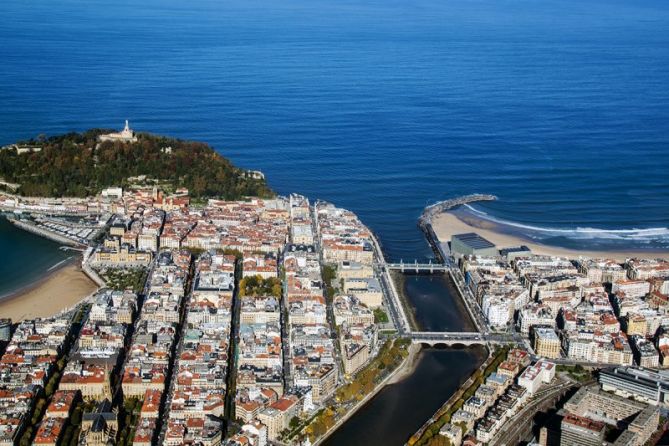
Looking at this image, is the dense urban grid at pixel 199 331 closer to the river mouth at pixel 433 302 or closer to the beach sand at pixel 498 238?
the river mouth at pixel 433 302

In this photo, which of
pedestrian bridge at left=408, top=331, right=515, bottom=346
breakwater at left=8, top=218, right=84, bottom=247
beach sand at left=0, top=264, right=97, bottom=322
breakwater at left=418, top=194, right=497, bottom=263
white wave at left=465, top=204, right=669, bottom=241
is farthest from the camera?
white wave at left=465, top=204, right=669, bottom=241

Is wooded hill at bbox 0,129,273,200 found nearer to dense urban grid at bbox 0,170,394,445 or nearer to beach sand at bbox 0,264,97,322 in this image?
dense urban grid at bbox 0,170,394,445

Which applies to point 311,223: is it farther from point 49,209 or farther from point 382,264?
point 49,209

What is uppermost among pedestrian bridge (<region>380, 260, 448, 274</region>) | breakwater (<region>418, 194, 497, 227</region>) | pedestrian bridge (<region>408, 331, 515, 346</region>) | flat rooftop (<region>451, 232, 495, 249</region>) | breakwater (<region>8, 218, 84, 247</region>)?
breakwater (<region>418, 194, 497, 227</region>)

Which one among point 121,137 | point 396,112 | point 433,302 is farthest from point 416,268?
point 396,112

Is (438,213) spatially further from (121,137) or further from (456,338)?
(121,137)

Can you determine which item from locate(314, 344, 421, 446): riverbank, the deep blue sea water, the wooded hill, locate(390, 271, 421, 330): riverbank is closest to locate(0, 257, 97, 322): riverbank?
the wooded hill

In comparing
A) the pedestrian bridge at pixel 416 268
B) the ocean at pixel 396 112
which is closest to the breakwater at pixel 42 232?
the ocean at pixel 396 112

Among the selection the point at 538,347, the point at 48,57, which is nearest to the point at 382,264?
the point at 538,347
